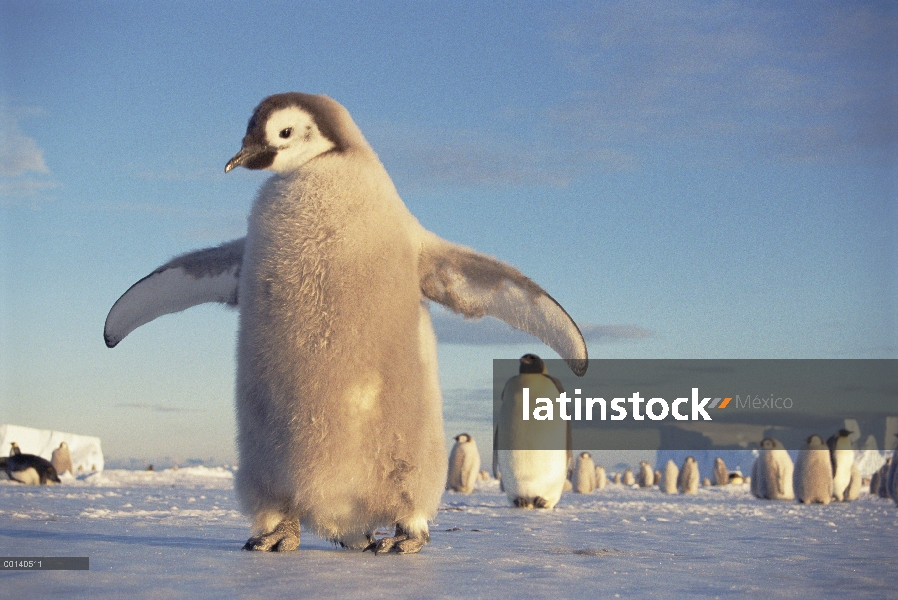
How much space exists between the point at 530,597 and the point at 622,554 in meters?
1.45

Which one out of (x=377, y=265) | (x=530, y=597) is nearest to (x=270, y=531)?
(x=377, y=265)

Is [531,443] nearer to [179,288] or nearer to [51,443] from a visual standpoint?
[179,288]

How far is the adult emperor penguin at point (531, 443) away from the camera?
8914 millimetres

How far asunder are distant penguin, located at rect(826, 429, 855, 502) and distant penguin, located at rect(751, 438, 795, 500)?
0.78 metres

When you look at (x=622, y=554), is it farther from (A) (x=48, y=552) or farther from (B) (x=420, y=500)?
(A) (x=48, y=552)

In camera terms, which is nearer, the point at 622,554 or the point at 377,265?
the point at 377,265

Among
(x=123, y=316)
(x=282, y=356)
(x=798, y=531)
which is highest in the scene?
(x=123, y=316)

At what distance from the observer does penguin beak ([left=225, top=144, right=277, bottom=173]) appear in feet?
11.3

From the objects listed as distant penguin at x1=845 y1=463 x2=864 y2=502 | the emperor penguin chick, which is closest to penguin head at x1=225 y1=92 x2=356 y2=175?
distant penguin at x1=845 y1=463 x2=864 y2=502

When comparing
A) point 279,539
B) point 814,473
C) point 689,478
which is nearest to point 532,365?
point 279,539

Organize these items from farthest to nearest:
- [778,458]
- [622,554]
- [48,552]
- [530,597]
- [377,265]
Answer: [778,458] → [622,554] → [377,265] → [48,552] → [530,597]

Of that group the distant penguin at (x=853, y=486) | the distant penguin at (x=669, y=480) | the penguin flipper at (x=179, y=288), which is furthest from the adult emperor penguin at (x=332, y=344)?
the distant penguin at (x=669, y=480)

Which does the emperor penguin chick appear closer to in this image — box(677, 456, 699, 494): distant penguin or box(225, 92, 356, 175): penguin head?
box(677, 456, 699, 494): distant penguin

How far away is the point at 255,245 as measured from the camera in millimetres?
3426
